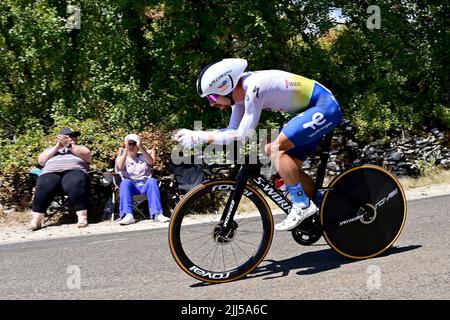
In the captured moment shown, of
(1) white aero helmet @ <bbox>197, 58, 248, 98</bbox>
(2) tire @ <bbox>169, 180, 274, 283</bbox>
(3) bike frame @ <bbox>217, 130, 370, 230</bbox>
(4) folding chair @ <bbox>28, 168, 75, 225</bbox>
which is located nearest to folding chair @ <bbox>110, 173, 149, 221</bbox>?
(4) folding chair @ <bbox>28, 168, 75, 225</bbox>

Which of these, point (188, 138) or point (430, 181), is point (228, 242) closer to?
point (188, 138)

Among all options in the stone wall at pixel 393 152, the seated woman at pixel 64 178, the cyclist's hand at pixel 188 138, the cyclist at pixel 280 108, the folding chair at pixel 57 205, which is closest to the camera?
the cyclist's hand at pixel 188 138

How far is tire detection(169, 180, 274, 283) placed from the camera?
14.0ft

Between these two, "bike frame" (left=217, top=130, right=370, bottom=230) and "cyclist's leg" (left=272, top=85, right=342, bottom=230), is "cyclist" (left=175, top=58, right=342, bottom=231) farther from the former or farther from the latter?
"bike frame" (left=217, top=130, right=370, bottom=230)

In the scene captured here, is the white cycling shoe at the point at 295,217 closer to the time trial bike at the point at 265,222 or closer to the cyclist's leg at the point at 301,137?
the cyclist's leg at the point at 301,137

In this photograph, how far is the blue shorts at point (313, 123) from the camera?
4293 mm

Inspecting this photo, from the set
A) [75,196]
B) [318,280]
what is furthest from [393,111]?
[318,280]

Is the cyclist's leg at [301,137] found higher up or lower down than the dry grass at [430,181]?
higher up

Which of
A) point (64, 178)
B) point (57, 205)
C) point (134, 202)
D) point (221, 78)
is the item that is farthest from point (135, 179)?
point (221, 78)

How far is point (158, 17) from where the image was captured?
562 inches

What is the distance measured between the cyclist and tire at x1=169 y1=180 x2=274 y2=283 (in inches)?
9.1

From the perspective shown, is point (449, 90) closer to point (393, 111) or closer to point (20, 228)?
point (393, 111)

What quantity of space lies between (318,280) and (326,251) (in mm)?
1050

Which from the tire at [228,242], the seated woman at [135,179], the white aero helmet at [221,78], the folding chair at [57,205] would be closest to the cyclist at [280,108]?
the white aero helmet at [221,78]
